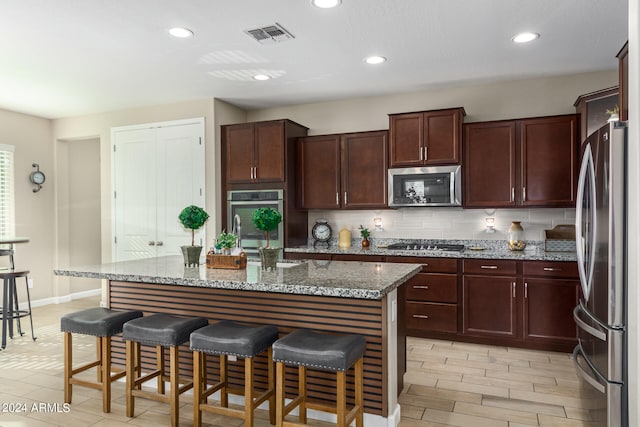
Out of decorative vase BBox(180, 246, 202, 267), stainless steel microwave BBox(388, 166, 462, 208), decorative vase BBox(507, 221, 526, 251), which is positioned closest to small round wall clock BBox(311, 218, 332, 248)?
stainless steel microwave BBox(388, 166, 462, 208)

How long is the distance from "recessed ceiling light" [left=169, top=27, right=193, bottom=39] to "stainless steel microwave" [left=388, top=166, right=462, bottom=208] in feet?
8.20

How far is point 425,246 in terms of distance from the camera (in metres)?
4.92

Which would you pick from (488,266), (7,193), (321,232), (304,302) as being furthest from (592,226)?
(7,193)

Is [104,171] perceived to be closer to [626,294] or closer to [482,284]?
[482,284]

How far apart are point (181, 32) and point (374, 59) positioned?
1.70 meters

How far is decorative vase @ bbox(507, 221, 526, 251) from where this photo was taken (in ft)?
14.7

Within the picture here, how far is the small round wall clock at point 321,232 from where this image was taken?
5.39 metres

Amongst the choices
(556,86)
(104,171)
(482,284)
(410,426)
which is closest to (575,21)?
(556,86)

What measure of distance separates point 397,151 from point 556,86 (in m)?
1.76

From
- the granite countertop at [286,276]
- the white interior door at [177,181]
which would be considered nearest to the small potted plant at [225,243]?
the granite countertop at [286,276]

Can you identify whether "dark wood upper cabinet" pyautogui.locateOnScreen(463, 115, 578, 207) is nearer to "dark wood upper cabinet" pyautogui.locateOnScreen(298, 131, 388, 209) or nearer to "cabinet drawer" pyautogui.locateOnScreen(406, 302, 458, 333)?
"dark wood upper cabinet" pyautogui.locateOnScreen(298, 131, 388, 209)

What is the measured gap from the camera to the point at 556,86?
4.52 meters

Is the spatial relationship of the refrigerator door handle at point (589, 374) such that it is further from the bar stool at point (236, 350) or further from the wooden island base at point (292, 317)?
the bar stool at point (236, 350)

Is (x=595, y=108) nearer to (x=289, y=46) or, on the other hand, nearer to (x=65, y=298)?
(x=289, y=46)
